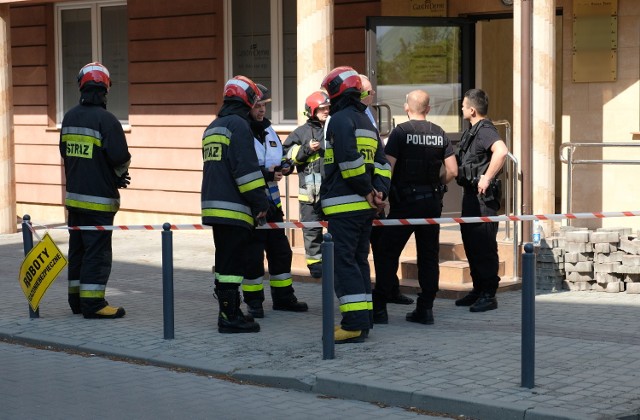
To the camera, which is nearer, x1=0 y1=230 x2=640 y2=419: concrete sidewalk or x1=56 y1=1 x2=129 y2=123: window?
A: x1=0 y1=230 x2=640 y2=419: concrete sidewalk

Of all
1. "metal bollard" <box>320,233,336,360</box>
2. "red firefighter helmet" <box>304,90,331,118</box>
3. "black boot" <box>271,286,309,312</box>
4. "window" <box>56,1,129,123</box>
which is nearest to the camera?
"metal bollard" <box>320,233,336,360</box>

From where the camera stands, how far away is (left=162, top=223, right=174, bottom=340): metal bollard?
853cm

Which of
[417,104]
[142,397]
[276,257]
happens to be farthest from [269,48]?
[142,397]

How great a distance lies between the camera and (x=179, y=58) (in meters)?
16.7

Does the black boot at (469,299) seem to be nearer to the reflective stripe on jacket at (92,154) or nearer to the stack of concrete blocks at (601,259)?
the stack of concrete blocks at (601,259)

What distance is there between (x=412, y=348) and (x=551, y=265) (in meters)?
3.21

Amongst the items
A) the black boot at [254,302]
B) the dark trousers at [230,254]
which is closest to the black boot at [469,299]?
the black boot at [254,302]

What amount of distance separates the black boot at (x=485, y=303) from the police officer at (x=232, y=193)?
1.99m

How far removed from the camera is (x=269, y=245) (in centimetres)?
988

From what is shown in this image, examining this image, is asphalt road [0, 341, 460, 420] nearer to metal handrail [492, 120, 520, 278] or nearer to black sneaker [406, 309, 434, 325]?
black sneaker [406, 309, 434, 325]

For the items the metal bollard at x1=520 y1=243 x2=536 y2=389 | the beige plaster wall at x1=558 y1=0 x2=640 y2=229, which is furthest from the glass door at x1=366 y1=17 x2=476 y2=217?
the metal bollard at x1=520 y1=243 x2=536 y2=389

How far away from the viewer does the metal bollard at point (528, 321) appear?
6.77m

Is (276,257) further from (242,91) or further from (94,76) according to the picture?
(94,76)

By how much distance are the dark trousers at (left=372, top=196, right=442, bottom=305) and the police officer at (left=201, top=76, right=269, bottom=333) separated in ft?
3.63
